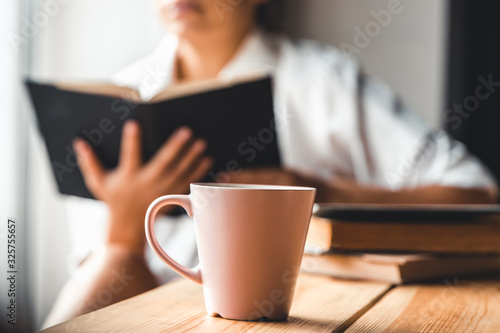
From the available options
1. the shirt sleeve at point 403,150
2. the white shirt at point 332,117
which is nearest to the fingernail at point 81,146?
the white shirt at point 332,117

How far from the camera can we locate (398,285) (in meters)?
0.51

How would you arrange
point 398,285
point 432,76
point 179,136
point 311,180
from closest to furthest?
point 398,285 < point 179,136 < point 311,180 < point 432,76

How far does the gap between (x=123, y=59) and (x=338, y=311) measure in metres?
Answer: 1.79

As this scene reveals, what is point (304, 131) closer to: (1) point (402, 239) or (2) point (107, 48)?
(1) point (402, 239)

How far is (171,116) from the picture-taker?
0.82m

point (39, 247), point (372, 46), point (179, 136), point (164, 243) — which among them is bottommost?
point (39, 247)

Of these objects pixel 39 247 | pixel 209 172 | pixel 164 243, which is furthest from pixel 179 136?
pixel 39 247

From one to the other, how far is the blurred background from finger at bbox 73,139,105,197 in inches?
31.6

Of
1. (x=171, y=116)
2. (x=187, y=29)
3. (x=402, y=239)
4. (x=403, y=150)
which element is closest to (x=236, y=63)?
(x=187, y=29)

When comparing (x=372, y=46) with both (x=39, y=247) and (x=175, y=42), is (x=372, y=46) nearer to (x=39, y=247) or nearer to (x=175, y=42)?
(x=175, y=42)

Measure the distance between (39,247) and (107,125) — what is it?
1.35 meters

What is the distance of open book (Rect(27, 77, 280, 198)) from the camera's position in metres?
0.79

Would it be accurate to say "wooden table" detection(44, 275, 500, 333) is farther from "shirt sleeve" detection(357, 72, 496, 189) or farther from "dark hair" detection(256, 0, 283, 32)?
"dark hair" detection(256, 0, 283, 32)

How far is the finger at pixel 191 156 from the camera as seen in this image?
33.8 inches
